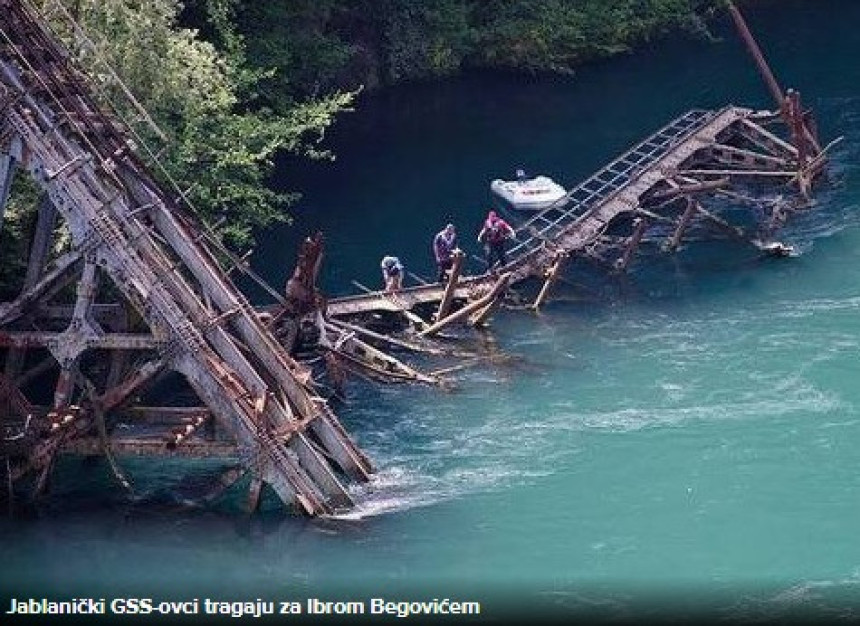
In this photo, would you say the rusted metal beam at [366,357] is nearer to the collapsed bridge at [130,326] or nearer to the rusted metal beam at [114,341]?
the collapsed bridge at [130,326]

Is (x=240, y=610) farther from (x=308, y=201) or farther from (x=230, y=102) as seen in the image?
(x=308, y=201)

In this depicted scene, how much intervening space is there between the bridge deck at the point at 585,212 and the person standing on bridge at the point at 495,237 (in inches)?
16.5

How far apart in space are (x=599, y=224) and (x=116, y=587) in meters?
18.7

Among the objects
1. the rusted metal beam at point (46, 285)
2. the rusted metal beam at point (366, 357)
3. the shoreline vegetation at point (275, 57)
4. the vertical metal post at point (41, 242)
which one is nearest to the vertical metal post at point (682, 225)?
the shoreline vegetation at point (275, 57)

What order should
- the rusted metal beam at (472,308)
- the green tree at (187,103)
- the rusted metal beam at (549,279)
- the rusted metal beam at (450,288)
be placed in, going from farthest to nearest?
the rusted metal beam at (549,279), the rusted metal beam at (472,308), the rusted metal beam at (450,288), the green tree at (187,103)

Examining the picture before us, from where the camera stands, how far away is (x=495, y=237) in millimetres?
39500

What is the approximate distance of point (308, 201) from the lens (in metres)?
47.2

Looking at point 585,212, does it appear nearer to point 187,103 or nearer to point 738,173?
point 738,173

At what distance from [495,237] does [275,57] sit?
1059 cm

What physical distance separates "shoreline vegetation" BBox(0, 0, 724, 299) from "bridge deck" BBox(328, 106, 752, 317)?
3679mm

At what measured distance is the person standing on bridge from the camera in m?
39.4

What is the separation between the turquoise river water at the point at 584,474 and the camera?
87.6 feet

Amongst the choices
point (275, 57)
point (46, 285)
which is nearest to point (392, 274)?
point (46, 285)

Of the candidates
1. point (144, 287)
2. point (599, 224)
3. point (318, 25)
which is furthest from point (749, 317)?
point (318, 25)
